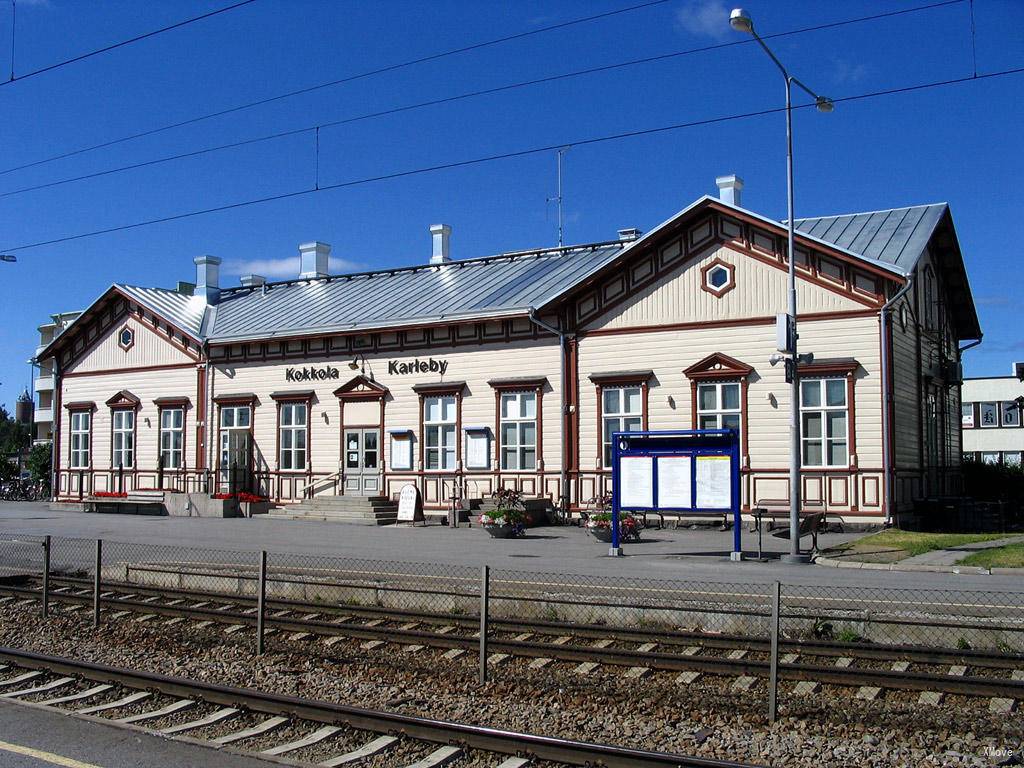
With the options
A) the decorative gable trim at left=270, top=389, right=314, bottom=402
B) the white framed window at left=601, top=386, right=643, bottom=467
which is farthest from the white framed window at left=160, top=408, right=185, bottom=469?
the white framed window at left=601, top=386, right=643, bottom=467

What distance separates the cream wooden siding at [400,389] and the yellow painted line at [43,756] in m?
20.6

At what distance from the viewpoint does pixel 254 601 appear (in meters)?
15.0

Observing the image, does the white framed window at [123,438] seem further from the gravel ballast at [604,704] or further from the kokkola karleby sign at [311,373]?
the gravel ballast at [604,704]

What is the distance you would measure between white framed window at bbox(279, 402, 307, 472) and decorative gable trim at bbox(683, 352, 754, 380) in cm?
1332

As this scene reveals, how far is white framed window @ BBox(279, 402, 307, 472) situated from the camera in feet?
109

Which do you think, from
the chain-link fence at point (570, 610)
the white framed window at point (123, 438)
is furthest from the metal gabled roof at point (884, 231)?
the white framed window at point (123, 438)

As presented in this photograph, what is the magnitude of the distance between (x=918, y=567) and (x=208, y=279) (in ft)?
103

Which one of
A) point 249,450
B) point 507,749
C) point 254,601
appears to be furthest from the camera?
point 249,450

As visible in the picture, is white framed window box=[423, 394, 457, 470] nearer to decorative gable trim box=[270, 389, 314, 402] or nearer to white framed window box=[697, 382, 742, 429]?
decorative gable trim box=[270, 389, 314, 402]

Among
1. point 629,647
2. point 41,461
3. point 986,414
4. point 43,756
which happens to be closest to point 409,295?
point 629,647

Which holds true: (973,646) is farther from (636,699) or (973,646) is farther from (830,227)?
(830,227)

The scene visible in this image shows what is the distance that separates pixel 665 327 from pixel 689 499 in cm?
849

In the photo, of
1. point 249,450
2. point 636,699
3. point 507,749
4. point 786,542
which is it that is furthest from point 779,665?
point 249,450

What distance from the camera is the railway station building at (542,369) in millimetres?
24734
